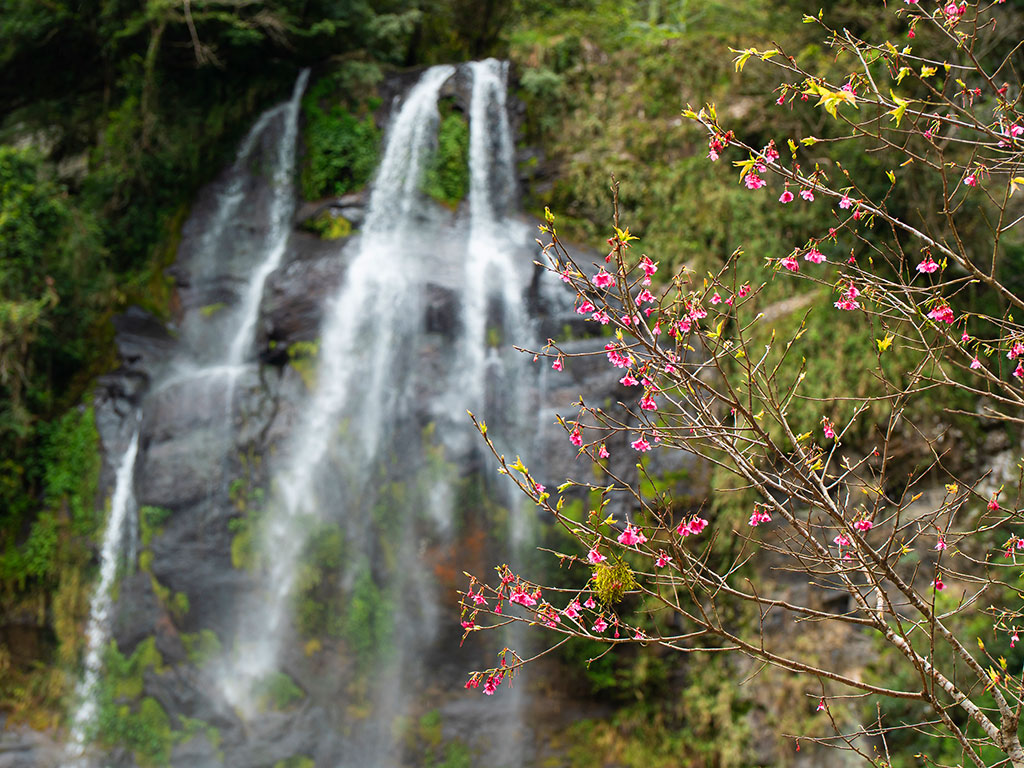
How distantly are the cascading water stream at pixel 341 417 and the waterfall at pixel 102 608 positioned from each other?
1.76 metres

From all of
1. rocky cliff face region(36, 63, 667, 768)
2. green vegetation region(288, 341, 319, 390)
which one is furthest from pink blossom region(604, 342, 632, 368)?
green vegetation region(288, 341, 319, 390)

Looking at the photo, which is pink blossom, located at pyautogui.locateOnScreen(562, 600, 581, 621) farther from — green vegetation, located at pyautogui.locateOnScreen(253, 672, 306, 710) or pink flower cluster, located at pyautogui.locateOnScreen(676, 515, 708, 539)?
green vegetation, located at pyautogui.locateOnScreen(253, 672, 306, 710)

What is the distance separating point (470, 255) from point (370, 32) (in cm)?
519

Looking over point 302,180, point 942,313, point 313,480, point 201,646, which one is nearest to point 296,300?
point 313,480

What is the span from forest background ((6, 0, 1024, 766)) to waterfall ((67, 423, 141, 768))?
A: 0.28 metres

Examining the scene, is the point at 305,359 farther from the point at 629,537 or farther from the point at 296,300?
the point at 629,537

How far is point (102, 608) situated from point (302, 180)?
6797 millimetres

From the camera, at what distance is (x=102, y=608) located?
924 centimetres

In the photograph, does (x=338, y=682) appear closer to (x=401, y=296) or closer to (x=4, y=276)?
(x=401, y=296)

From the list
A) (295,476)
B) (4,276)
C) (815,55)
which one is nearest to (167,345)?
(4,276)

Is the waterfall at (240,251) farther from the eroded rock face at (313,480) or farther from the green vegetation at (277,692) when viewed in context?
the green vegetation at (277,692)

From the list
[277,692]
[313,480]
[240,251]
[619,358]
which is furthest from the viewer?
[240,251]

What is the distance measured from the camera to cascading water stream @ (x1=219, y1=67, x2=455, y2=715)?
28.5ft

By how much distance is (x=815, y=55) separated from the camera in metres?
9.41
